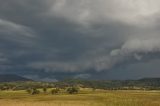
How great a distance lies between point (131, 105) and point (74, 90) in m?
119

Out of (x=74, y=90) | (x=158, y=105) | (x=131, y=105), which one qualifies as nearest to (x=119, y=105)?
(x=131, y=105)

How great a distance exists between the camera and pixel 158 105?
64062mm

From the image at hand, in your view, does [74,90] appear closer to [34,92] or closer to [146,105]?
[34,92]

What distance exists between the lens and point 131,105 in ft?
222

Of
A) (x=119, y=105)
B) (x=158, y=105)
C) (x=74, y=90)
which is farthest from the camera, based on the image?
(x=74, y=90)

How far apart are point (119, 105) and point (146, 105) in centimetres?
654

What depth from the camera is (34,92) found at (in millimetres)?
187000

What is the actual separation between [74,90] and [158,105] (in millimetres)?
123142

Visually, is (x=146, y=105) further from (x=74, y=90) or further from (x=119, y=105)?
(x=74, y=90)

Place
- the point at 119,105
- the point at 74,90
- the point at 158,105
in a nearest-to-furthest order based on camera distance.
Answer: the point at 158,105, the point at 119,105, the point at 74,90

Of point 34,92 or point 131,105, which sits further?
point 34,92

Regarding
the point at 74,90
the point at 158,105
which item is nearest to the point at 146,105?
the point at 158,105

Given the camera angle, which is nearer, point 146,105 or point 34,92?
point 146,105

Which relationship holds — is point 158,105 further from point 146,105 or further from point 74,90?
point 74,90
